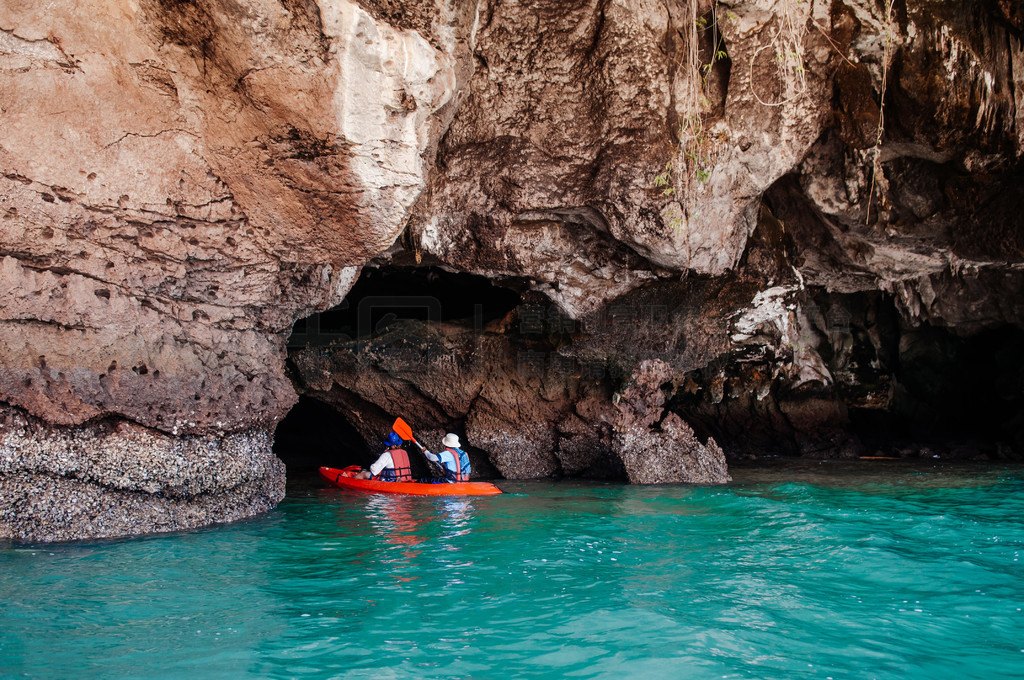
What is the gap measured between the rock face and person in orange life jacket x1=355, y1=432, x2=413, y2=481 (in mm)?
2015

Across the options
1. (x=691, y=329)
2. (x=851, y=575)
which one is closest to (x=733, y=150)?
(x=691, y=329)

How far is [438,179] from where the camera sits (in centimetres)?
699

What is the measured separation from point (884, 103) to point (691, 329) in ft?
11.6

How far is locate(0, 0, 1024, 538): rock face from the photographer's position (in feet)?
16.5

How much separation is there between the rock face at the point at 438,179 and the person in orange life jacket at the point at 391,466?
6.61 feet

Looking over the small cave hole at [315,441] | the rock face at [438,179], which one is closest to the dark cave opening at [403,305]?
the rock face at [438,179]

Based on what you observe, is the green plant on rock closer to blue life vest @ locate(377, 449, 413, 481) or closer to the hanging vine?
the hanging vine

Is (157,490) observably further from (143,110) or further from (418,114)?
(418,114)

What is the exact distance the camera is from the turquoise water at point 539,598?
10.4 ft

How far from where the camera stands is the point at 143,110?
534 centimetres

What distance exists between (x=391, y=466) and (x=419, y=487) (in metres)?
0.86

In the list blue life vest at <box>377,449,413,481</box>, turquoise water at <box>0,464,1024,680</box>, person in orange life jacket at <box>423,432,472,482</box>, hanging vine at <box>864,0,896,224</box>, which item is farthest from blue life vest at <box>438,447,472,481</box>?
hanging vine at <box>864,0,896,224</box>

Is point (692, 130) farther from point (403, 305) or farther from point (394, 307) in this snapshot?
point (394, 307)

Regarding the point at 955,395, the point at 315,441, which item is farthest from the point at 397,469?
the point at 955,395
